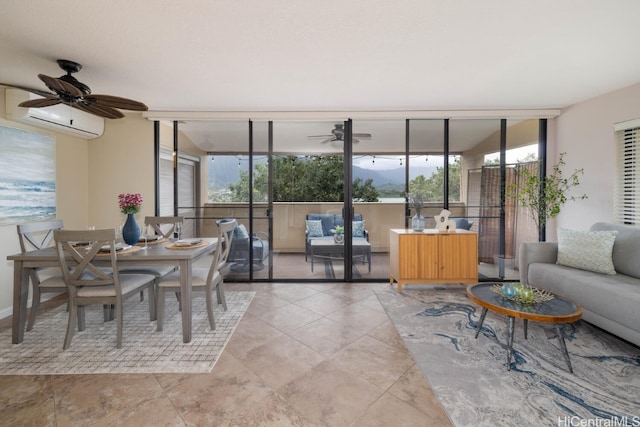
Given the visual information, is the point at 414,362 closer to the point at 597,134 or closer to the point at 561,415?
the point at 561,415

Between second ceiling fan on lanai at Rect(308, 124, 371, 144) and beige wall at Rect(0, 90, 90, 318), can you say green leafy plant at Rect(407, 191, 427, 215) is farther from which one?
beige wall at Rect(0, 90, 90, 318)

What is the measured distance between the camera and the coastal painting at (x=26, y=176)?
3123mm

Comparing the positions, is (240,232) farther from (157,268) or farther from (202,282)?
(202,282)

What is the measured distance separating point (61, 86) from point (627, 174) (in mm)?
5628

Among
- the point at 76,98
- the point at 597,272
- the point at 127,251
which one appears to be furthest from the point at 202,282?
the point at 597,272

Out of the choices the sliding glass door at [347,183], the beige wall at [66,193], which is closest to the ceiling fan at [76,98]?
the beige wall at [66,193]

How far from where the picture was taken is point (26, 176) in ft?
10.9

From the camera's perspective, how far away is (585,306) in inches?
102

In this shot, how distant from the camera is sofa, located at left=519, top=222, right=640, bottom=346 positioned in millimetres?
2287

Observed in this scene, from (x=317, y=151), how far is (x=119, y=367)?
3.36m

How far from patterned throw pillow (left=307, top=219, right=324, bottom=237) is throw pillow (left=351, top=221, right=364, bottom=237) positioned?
20.0 inches

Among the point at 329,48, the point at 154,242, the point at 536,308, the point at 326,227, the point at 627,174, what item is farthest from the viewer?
the point at 326,227

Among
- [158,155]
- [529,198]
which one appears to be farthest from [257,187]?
[529,198]

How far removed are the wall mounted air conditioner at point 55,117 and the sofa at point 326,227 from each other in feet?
10.4
